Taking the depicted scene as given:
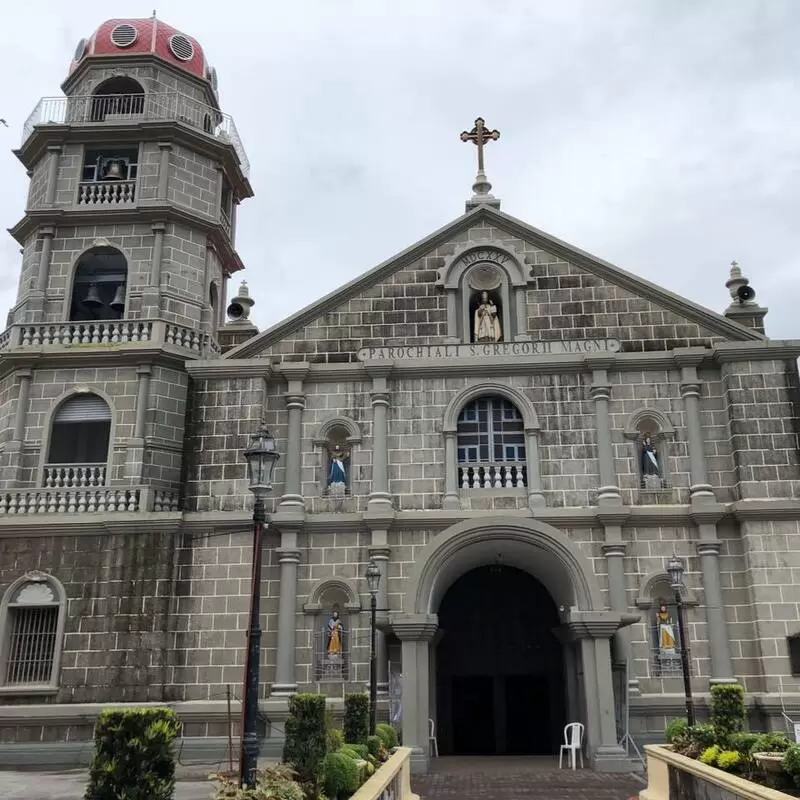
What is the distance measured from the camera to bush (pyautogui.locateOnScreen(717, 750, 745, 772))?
10.4m

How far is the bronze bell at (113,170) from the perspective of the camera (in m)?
20.8

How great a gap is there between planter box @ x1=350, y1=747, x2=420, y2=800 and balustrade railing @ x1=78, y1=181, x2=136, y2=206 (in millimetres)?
14130

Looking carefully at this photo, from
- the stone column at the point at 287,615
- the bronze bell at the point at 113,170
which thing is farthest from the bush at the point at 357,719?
the bronze bell at the point at 113,170

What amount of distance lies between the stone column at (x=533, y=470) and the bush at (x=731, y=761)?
7.41 metres

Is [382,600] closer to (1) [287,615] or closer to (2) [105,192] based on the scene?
(1) [287,615]

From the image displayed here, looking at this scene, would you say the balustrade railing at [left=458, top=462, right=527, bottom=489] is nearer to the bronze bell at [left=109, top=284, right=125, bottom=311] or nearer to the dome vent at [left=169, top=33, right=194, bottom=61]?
the bronze bell at [left=109, top=284, right=125, bottom=311]

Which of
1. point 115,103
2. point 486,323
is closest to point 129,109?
point 115,103

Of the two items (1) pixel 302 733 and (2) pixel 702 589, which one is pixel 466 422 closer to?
(2) pixel 702 589

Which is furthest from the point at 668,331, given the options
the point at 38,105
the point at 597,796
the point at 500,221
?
the point at 38,105

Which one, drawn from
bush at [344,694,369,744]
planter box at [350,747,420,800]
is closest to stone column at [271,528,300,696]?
bush at [344,694,369,744]

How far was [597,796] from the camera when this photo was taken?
1331cm

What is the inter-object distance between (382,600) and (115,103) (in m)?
13.9

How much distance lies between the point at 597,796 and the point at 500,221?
12.4 meters

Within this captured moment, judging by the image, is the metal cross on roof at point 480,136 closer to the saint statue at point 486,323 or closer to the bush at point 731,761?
the saint statue at point 486,323
